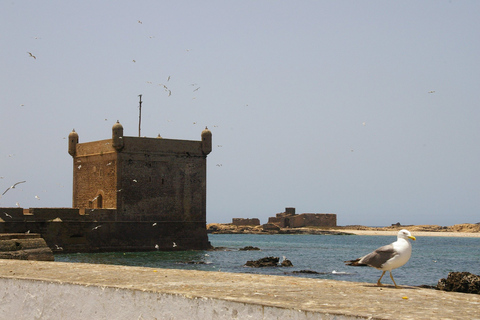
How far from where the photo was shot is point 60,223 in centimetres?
4016

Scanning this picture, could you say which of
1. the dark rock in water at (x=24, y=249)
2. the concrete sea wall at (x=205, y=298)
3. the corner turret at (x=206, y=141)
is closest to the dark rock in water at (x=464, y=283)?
the concrete sea wall at (x=205, y=298)

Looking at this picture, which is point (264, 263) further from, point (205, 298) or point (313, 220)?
point (313, 220)

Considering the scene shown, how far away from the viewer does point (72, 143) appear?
4772 centimetres

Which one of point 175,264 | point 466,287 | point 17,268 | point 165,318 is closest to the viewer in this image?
point 165,318

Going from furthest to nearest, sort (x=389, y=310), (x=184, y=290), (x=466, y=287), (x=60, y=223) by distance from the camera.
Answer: (x=60, y=223) < (x=466, y=287) < (x=184, y=290) < (x=389, y=310)

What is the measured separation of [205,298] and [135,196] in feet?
128

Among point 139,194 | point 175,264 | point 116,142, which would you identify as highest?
point 116,142

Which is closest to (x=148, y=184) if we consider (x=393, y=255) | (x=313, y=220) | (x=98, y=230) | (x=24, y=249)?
(x=98, y=230)

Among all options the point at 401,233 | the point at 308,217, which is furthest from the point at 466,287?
the point at 308,217

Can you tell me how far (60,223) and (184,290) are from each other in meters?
35.7

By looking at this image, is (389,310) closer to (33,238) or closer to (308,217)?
(33,238)

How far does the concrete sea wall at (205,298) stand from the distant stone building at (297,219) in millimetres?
98595

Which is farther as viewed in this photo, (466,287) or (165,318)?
(466,287)

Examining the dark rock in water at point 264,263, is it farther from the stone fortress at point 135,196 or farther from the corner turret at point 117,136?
the corner turret at point 117,136
